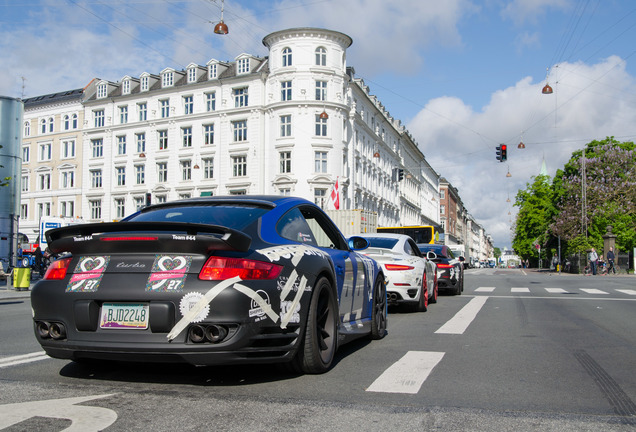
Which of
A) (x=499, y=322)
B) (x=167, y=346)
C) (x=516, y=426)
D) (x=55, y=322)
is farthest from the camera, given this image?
(x=499, y=322)

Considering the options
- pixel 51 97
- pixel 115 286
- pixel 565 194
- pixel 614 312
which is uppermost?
pixel 51 97

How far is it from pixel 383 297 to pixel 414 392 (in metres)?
3.18

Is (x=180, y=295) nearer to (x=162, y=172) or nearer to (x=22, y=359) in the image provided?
(x=22, y=359)

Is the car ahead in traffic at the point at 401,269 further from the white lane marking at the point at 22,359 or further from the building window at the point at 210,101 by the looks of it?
the building window at the point at 210,101

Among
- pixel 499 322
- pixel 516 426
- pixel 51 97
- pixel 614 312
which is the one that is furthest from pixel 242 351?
pixel 51 97

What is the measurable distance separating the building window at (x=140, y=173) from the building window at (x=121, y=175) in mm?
1609

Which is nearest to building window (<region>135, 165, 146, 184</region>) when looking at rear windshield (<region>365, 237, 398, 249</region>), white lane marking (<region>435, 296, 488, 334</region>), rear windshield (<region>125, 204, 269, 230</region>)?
white lane marking (<region>435, 296, 488, 334</region>)

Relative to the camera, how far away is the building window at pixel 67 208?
62.4m

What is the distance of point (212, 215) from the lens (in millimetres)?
5062

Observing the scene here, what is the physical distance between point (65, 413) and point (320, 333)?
2111 millimetres

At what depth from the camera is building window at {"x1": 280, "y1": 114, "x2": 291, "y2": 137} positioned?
51.0 metres

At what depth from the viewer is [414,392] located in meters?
4.40

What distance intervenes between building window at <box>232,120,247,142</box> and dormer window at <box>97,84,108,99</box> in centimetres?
1614

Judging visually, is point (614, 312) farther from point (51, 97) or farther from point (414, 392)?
point (51, 97)
